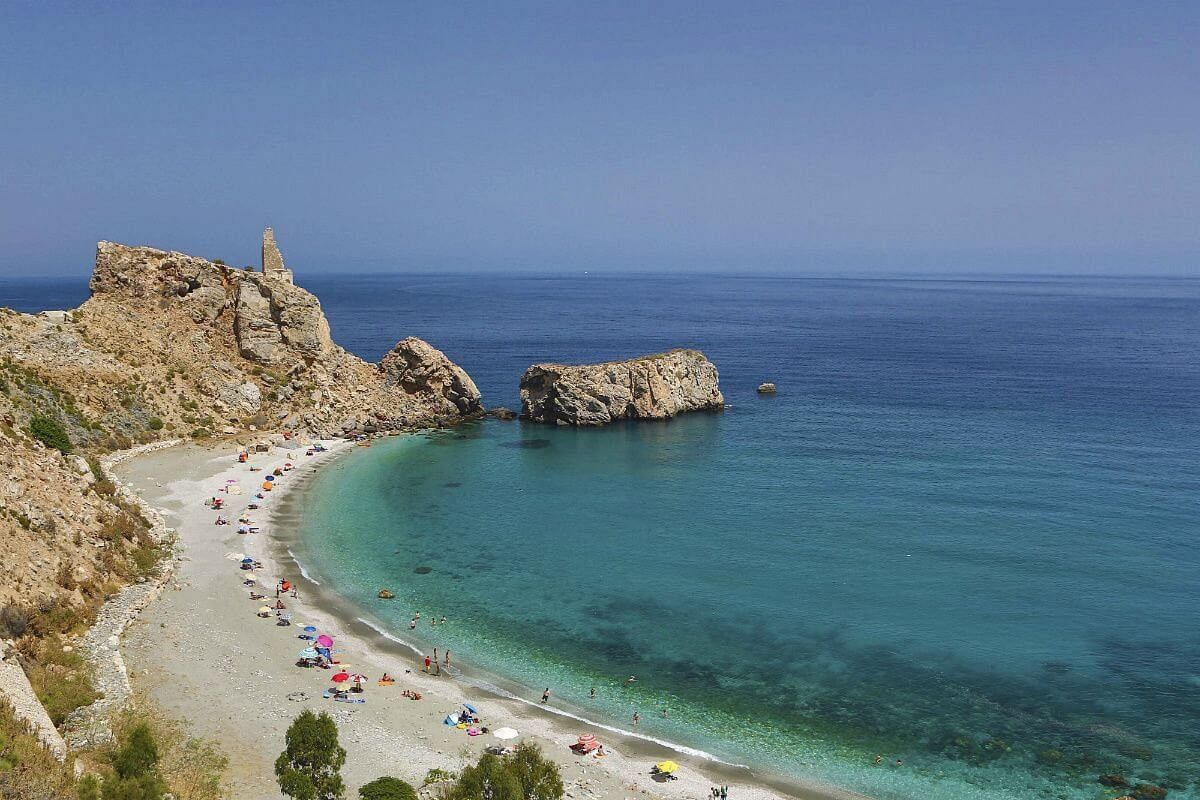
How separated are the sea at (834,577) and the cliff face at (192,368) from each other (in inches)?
350

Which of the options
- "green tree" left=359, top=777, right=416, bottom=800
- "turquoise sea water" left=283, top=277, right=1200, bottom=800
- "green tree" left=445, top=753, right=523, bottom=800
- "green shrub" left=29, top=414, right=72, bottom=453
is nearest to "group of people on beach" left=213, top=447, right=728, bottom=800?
"turquoise sea water" left=283, top=277, right=1200, bottom=800

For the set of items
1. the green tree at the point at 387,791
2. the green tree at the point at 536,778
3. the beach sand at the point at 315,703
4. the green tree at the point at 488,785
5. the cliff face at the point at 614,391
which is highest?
the cliff face at the point at 614,391

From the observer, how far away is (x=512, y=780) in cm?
2311

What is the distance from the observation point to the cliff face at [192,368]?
6606cm

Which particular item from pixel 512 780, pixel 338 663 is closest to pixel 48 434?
pixel 338 663

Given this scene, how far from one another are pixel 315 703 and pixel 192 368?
5443 centimetres

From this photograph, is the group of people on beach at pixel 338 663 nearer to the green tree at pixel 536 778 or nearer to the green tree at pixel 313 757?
the green tree at pixel 536 778

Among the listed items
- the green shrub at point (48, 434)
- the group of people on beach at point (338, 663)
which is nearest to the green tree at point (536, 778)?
the group of people on beach at point (338, 663)

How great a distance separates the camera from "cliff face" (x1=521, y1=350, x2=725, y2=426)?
3462 inches

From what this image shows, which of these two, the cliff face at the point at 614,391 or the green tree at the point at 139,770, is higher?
the cliff face at the point at 614,391

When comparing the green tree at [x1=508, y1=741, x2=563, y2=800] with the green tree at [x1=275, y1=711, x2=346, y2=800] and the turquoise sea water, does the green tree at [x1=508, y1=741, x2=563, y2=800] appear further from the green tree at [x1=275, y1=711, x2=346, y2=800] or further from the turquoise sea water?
the turquoise sea water

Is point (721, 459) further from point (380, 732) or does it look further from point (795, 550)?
point (380, 732)

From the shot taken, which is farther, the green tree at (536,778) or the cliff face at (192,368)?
the cliff face at (192,368)

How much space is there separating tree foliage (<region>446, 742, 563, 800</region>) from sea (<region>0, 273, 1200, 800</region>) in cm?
916
